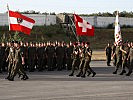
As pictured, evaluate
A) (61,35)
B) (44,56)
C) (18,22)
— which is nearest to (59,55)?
(44,56)

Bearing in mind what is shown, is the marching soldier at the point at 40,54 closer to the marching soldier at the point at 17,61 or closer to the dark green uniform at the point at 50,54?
the dark green uniform at the point at 50,54

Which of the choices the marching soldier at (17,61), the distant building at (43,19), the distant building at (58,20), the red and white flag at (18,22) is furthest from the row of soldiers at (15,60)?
the distant building at (43,19)

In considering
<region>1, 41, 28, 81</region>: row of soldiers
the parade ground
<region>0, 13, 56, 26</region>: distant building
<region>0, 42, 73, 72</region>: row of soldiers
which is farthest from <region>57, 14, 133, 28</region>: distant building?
<region>1, 41, 28, 81</region>: row of soldiers

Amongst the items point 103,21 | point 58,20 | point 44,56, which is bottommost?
point 44,56

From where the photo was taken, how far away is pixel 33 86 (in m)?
14.2

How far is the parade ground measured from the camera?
39.2ft

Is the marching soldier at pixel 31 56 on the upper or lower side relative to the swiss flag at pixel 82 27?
lower

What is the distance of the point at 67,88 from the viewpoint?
45.2 ft

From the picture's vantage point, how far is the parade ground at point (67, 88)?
11.9 m

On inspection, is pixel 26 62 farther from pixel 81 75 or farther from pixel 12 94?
pixel 12 94

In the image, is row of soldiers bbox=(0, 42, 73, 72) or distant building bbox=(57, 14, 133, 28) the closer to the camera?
row of soldiers bbox=(0, 42, 73, 72)

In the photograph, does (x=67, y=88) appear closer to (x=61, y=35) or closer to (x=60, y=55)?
(x=60, y=55)

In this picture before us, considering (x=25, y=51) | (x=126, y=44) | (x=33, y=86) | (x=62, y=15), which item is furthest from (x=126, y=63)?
(x=62, y=15)

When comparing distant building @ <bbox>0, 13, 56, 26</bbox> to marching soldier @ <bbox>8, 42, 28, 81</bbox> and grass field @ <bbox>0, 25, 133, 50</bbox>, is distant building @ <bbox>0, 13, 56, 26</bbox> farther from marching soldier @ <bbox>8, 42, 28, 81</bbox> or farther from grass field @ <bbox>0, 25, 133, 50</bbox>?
marching soldier @ <bbox>8, 42, 28, 81</bbox>
